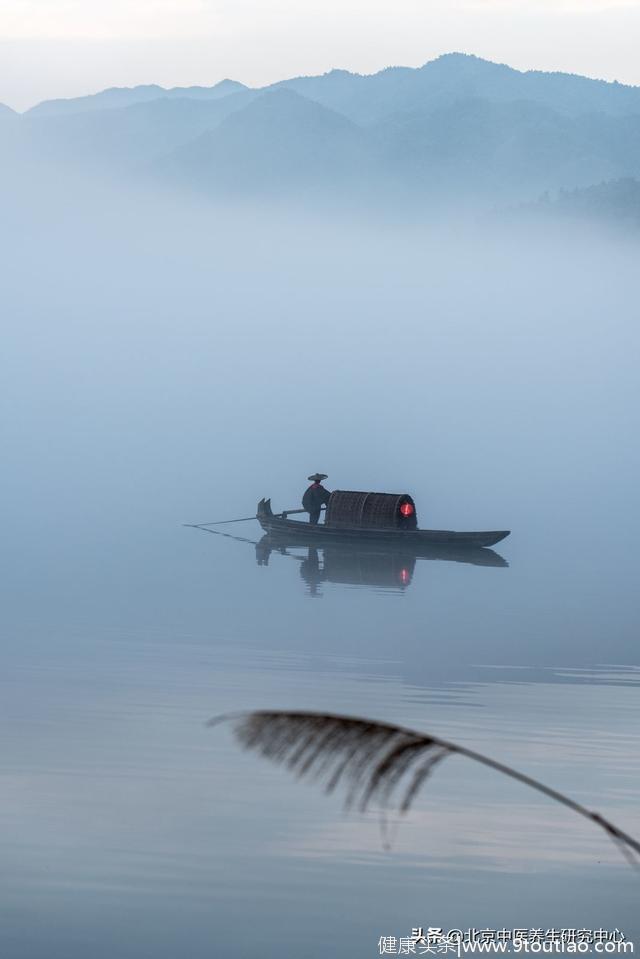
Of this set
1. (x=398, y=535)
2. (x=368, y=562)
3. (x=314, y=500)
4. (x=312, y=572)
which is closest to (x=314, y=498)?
(x=314, y=500)

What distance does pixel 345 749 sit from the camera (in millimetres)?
6770

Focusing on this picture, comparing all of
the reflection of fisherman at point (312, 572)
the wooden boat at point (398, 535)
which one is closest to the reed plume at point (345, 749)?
the reflection of fisherman at point (312, 572)

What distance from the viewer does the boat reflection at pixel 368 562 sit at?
58.9 meters

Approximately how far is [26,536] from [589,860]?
75.5 metres

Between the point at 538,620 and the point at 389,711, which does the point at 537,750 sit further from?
the point at 538,620

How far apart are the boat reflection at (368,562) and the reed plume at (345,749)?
158 feet

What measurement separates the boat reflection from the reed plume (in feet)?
158

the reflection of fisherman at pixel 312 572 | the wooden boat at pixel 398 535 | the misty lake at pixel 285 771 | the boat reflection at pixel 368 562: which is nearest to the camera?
the misty lake at pixel 285 771

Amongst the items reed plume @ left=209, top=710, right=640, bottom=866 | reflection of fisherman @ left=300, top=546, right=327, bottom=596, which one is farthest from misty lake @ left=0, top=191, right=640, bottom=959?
reed plume @ left=209, top=710, right=640, bottom=866

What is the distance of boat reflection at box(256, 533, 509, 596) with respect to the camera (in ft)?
193

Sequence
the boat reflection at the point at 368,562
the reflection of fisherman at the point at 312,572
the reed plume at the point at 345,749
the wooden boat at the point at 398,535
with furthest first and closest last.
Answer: the wooden boat at the point at 398,535 → the boat reflection at the point at 368,562 → the reflection of fisherman at the point at 312,572 → the reed plume at the point at 345,749

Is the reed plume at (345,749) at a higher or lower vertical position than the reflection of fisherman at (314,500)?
lower

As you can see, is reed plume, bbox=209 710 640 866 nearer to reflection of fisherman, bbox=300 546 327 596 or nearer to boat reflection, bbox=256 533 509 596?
reflection of fisherman, bbox=300 546 327 596

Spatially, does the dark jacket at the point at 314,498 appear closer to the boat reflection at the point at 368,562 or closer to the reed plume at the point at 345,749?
the boat reflection at the point at 368,562
